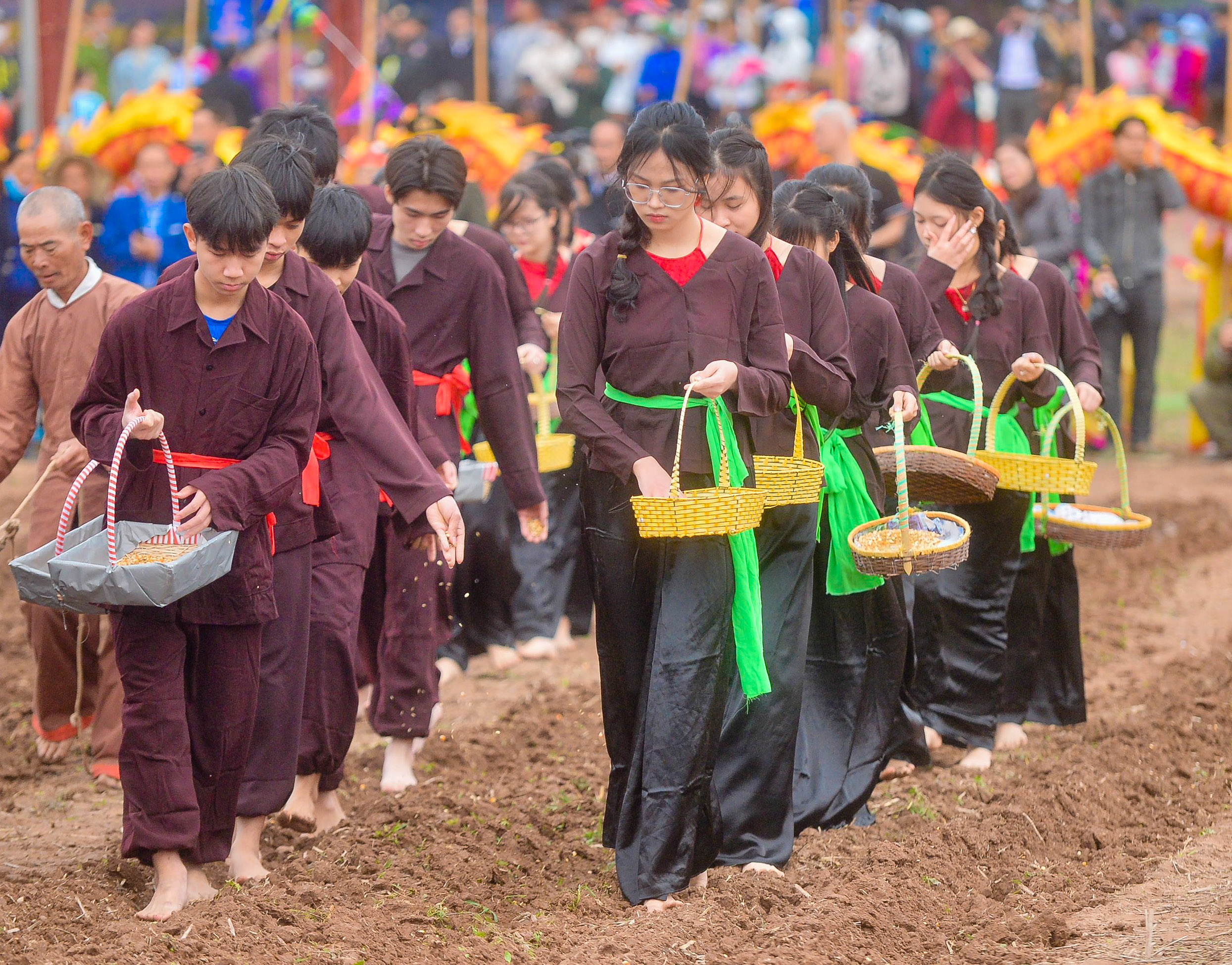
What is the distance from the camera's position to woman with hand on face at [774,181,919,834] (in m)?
5.19

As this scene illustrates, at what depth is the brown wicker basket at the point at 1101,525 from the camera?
18.5 ft

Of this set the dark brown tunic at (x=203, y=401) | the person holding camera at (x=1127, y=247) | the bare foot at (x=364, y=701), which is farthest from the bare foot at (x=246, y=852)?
the person holding camera at (x=1127, y=247)

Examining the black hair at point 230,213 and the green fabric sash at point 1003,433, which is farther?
the green fabric sash at point 1003,433

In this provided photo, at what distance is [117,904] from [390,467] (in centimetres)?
142

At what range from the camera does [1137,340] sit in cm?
1294

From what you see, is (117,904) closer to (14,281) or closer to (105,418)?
(105,418)

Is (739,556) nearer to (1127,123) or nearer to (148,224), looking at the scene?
(148,224)

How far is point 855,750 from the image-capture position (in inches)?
210

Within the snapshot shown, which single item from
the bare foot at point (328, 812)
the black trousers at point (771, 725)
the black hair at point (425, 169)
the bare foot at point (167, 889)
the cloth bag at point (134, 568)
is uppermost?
the black hair at point (425, 169)

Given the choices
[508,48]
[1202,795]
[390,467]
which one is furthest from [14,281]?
[1202,795]

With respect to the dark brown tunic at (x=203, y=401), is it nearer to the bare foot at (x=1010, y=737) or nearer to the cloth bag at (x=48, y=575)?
the cloth bag at (x=48, y=575)

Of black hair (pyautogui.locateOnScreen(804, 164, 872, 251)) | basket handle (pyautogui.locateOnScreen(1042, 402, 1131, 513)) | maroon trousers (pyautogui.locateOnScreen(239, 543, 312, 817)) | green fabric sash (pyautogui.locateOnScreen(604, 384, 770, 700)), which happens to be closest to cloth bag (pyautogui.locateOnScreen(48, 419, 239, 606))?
maroon trousers (pyautogui.locateOnScreen(239, 543, 312, 817))

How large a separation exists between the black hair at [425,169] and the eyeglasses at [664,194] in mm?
1447

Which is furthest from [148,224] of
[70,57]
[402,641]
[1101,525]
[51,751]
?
[1101,525]
